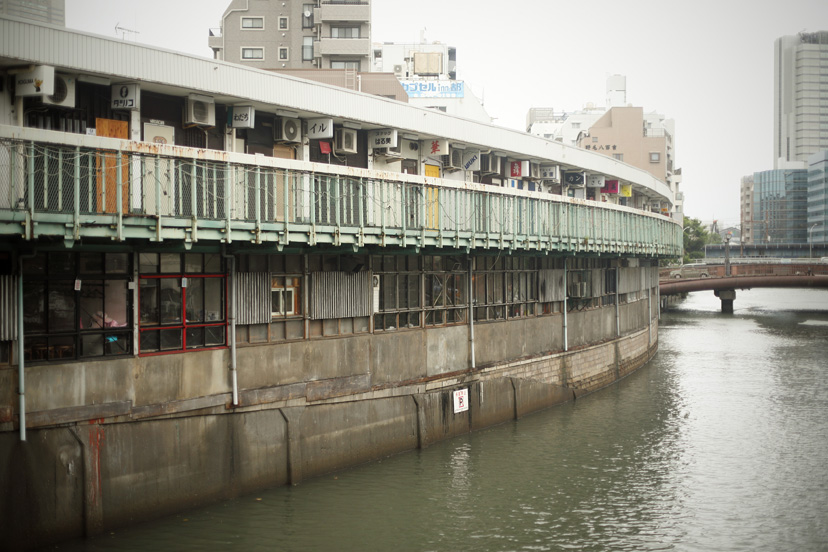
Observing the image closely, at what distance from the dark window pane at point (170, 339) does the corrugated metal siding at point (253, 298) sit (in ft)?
4.87

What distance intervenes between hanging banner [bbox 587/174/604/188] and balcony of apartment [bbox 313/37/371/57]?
2782 centimetres

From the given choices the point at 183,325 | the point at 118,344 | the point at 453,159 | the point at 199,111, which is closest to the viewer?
the point at 118,344

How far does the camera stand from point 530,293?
3006 centimetres

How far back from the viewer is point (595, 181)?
3944 cm

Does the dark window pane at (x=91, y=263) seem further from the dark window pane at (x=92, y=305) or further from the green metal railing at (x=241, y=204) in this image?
the green metal railing at (x=241, y=204)

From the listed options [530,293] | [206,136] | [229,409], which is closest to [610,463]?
A: [530,293]

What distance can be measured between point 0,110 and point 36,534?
8197mm

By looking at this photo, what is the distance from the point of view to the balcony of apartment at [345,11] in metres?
60.4

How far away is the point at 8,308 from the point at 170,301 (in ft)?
11.8

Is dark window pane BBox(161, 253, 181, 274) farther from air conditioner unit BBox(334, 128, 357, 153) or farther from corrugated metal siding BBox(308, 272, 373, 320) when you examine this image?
air conditioner unit BBox(334, 128, 357, 153)

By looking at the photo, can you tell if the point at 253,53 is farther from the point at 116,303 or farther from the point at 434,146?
the point at 116,303

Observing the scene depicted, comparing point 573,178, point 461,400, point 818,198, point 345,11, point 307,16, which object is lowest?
point 461,400

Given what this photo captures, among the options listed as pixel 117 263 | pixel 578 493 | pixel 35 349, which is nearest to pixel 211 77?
pixel 117 263

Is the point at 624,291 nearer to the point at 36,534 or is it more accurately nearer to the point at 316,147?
the point at 316,147
